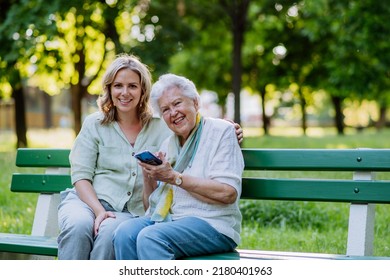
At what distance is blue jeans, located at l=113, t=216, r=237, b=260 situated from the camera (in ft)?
11.4

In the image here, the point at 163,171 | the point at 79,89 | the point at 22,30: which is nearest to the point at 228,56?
the point at 79,89

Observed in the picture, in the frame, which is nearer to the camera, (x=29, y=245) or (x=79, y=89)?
(x=29, y=245)

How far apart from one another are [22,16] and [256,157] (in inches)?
370

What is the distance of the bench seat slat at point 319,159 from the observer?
380 centimetres

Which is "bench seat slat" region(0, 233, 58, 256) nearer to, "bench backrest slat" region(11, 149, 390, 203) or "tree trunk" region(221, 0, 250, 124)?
"bench backrest slat" region(11, 149, 390, 203)

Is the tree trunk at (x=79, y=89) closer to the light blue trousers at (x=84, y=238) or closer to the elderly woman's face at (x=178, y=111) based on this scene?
the light blue trousers at (x=84, y=238)

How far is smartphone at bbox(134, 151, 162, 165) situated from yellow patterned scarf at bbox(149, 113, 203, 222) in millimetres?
256

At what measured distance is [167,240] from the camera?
3.52 metres

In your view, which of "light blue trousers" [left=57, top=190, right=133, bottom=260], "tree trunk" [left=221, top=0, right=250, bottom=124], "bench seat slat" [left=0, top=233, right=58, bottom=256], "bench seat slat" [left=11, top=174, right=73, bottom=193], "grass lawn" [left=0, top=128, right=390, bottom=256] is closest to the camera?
"light blue trousers" [left=57, top=190, right=133, bottom=260]

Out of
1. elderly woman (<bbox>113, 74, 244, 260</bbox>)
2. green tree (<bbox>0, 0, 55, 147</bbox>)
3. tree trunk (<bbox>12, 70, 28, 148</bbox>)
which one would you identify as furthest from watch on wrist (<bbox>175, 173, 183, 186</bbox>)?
tree trunk (<bbox>12, 70, 28, 148</bbox>)

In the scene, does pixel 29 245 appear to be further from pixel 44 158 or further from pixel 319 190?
pixel 319 190

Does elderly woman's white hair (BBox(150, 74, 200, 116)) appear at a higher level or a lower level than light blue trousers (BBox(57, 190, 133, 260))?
higher

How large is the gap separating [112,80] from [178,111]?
0.60 m
